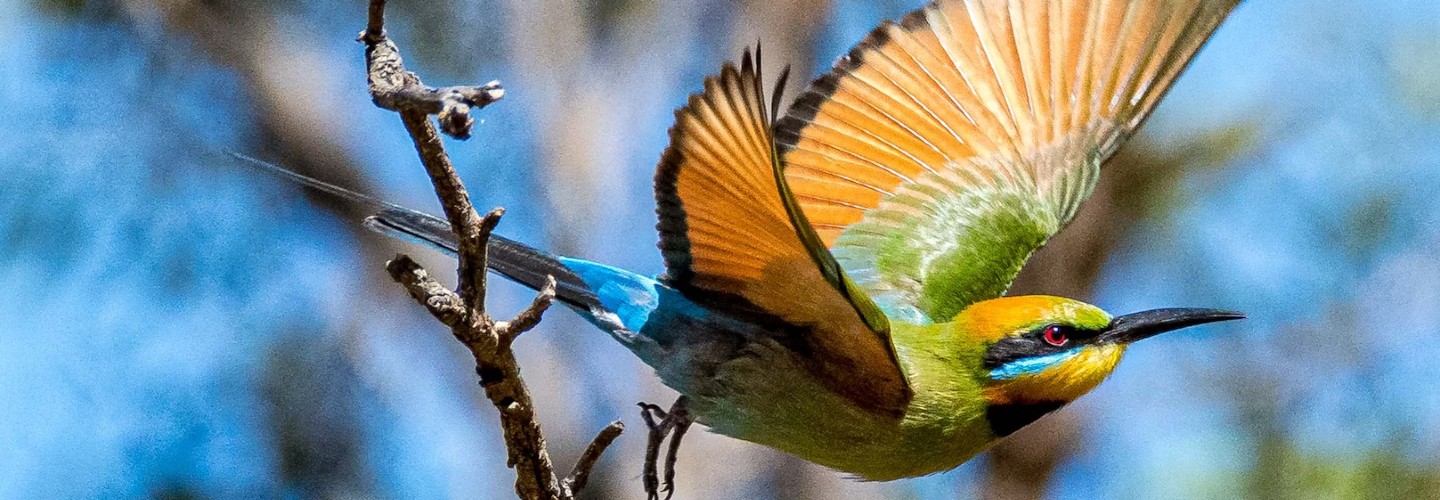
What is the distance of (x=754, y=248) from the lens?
2127mm

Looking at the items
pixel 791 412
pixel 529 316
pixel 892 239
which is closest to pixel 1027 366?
pixel 791 412

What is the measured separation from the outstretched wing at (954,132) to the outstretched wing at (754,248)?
1.92ft

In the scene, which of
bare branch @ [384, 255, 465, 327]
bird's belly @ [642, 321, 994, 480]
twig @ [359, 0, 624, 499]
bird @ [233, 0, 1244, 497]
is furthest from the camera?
bird's belly @ [642, 321, 994, 480]

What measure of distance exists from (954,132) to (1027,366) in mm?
688

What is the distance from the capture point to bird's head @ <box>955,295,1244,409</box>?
8.37 ft

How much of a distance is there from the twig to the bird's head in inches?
36.5

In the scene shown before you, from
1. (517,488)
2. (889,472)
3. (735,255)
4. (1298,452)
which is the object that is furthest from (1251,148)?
(517,488)

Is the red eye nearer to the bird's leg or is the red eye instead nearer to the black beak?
the black beak

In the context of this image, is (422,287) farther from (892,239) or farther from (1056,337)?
(892,239)

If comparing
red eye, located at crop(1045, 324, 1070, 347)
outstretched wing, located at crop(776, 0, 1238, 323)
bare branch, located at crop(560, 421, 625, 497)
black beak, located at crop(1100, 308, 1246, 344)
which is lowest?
bare branch, located at crop(560, 421, 625, 497)

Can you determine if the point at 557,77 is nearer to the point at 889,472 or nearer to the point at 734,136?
the point at 889,472

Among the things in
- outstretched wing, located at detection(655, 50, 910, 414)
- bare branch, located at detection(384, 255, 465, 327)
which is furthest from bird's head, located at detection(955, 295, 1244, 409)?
bare branch, located at detection(384, 255, 465, 327)

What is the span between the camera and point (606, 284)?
2432 mm

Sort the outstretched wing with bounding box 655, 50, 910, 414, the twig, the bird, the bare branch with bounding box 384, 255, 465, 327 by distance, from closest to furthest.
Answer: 1. the twig
2. the bare branch with bounding box 384, 255, 465, 327
3. the outstretched wing with bounding box 655, 50, 910, 414
4. the bird
